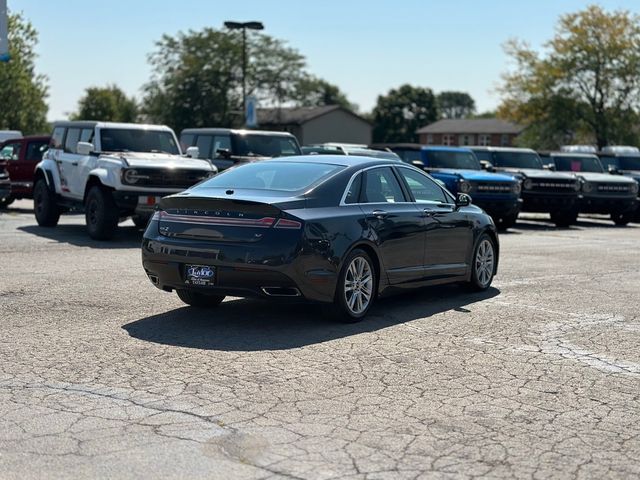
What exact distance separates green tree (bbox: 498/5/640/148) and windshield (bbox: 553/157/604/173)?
35550 mm

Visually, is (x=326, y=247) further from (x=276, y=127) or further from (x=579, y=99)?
(x=276, y=127)

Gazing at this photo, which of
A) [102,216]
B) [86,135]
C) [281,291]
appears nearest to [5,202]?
[86,135]

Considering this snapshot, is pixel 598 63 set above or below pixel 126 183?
above

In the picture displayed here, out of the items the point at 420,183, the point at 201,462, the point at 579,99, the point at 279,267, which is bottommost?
the point at 201,462

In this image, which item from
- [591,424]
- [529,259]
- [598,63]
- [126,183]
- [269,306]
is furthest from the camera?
[598,63]

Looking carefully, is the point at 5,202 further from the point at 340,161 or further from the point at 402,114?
the point at 402,114

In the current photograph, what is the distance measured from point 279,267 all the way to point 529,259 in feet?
24.9

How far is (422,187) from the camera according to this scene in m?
10.3

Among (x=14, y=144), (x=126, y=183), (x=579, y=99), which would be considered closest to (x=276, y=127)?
(x=579, y=99)

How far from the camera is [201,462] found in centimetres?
486

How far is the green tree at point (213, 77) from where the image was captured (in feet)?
262

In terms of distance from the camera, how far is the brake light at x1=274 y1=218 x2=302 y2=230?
8.27m

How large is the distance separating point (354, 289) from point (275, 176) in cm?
130

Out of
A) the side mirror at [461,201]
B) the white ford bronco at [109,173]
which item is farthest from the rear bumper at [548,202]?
the side mirror at [461,201]
